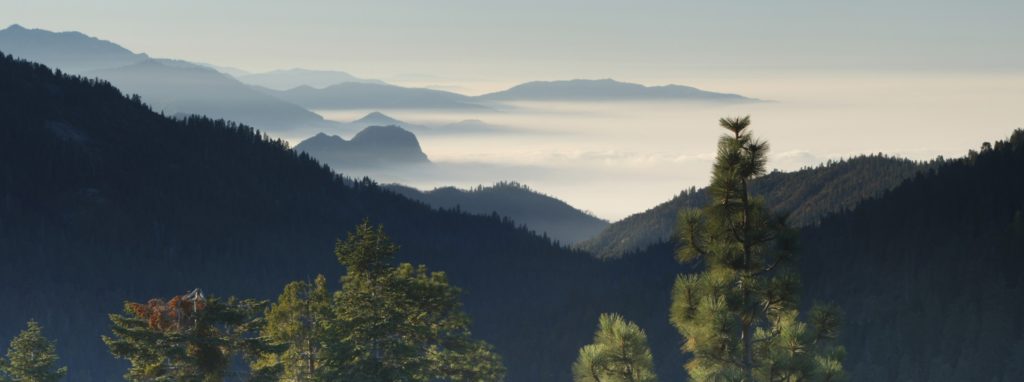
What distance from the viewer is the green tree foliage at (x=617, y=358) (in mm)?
34125

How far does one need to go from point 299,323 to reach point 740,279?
29.9 m

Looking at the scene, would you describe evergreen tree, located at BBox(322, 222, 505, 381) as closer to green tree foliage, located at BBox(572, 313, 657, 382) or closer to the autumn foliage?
the autumn foliage

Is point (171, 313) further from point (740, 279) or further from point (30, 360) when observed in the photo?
point (740, 279)

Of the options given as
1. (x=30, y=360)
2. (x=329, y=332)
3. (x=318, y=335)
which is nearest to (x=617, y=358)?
(x=329, y=332)

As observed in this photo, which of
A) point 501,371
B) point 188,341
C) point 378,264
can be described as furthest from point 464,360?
point 188,341

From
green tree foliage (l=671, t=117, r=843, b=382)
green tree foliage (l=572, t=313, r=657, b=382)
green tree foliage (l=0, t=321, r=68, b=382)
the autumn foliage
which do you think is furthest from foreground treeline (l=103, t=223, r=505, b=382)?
green tree foliage (l=671, t=117, r=843, b=382)

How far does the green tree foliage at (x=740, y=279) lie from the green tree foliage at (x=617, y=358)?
1.17 m

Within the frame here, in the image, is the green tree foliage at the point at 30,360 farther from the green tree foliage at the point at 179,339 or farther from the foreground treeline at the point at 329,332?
the green tree foliage at the point at 179,339

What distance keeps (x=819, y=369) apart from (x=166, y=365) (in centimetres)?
2625

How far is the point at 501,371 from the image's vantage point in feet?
225

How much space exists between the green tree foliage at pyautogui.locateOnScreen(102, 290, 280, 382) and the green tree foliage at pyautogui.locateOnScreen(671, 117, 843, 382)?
22256 millimetres

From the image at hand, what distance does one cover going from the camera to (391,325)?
58594 mm

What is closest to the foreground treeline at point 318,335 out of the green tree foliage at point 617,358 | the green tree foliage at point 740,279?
the green tree foliage at point 617,358

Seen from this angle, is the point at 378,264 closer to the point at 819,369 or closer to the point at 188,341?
the point at 188,341
